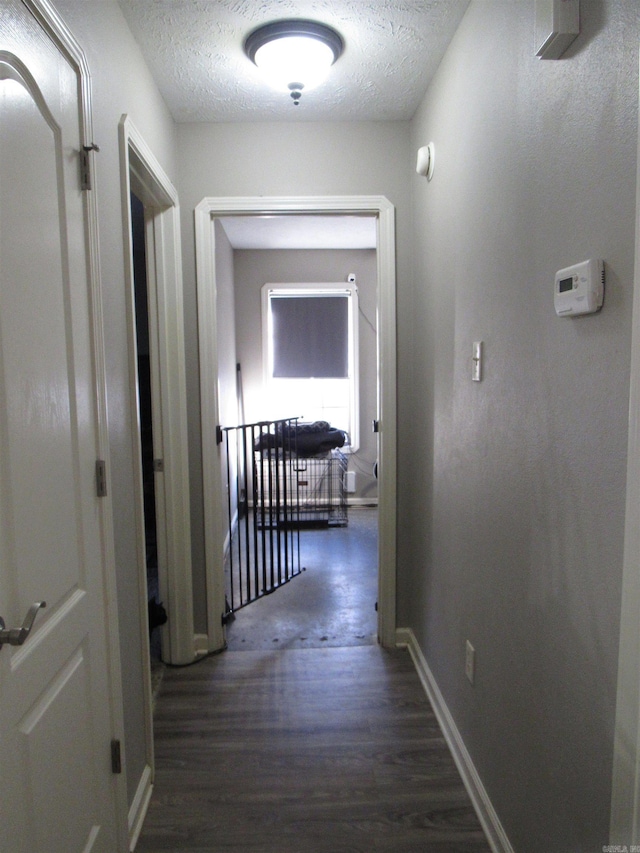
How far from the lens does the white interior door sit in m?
1.01

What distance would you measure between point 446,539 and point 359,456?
3743 millimetres

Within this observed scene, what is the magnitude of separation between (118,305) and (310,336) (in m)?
4.19

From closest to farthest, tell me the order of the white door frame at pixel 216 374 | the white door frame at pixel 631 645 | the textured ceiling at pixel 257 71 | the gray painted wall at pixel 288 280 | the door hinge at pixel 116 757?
the white door frame at pixel 631 645, the door hinge at pixel 116 757, the textured ceiling at pixel 257 71, the white door frame at pixel 216 374, the gray painted wall at pixel 288 280

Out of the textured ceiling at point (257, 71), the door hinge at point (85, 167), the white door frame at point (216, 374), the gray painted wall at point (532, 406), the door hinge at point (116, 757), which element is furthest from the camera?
the white door frame at point (216, 374)

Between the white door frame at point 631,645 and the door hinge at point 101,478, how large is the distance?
1243 millimetres

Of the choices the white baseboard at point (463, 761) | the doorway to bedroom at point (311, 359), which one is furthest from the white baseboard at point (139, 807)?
the doorway to bedroom at point (311, 359)

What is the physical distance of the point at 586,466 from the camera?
1106 millimetres

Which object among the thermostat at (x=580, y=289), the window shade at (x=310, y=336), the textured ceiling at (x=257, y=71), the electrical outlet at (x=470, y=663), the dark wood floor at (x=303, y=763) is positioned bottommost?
the dark wood floor at (x=303, y=763)

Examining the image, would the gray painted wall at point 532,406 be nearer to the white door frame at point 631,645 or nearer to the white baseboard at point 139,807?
the white door frame at point 631,645

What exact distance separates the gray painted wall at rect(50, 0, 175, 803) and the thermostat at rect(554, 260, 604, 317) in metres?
1.19

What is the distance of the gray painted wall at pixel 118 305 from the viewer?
1578 mm

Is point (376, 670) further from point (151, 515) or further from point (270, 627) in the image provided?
point (151, 515)

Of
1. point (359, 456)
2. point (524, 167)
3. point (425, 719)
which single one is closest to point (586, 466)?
point (524, 167)

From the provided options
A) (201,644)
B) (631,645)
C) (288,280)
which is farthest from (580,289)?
(288,280)
